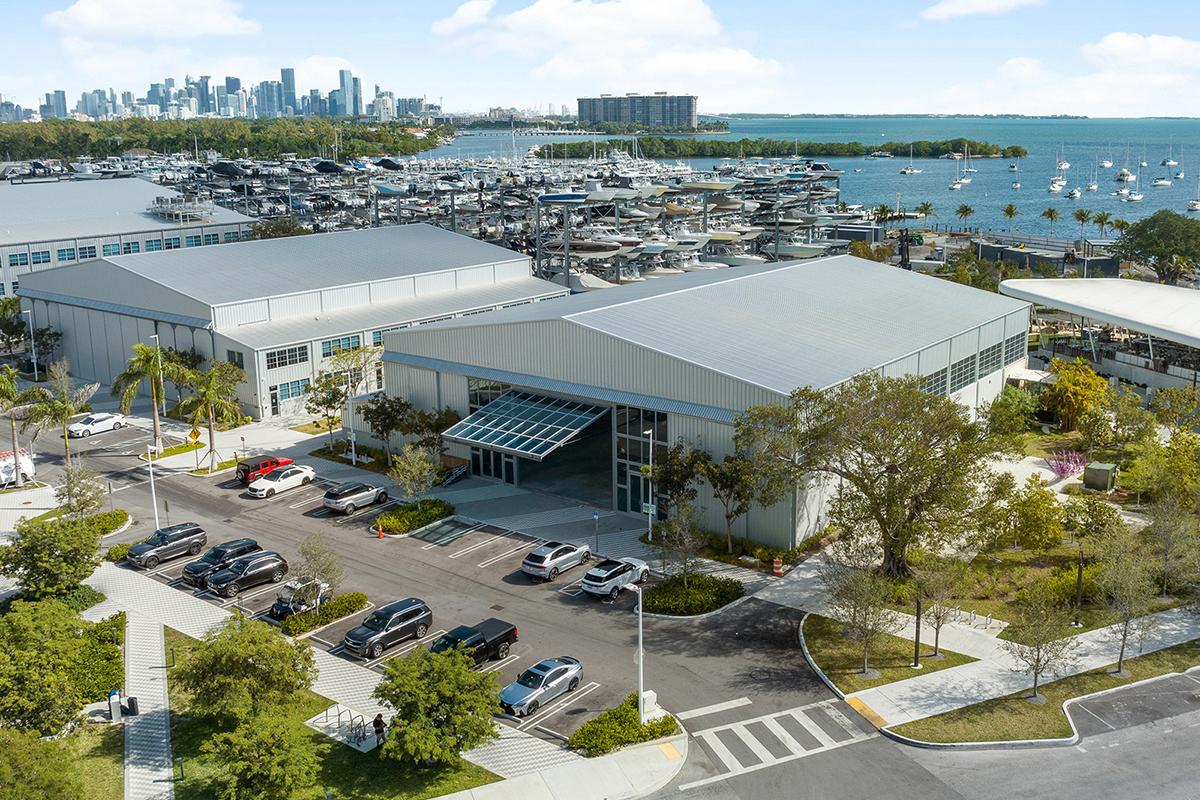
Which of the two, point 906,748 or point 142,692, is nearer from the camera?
point 906,748

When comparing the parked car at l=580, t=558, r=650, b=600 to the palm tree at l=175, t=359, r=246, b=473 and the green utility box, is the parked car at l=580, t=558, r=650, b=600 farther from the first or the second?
the palm tree at l=175, t=359, r=246, b=473

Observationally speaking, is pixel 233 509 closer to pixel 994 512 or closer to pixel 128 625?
pixel 128 625

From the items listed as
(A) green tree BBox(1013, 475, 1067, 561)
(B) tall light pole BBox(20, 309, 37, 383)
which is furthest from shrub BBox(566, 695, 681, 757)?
(B) tall light pole BBox(20, 309, 37, 383)

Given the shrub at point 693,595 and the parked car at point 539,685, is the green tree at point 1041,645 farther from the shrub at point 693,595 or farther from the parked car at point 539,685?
the parked car at point 539,685

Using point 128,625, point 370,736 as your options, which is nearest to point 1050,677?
point 370,736

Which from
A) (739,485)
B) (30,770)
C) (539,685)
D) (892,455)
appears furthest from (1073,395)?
(30,770)

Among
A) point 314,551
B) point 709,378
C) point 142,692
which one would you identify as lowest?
point 142,692

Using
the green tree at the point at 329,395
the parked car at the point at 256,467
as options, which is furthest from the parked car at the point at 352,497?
the green tree at the point at 329,395
